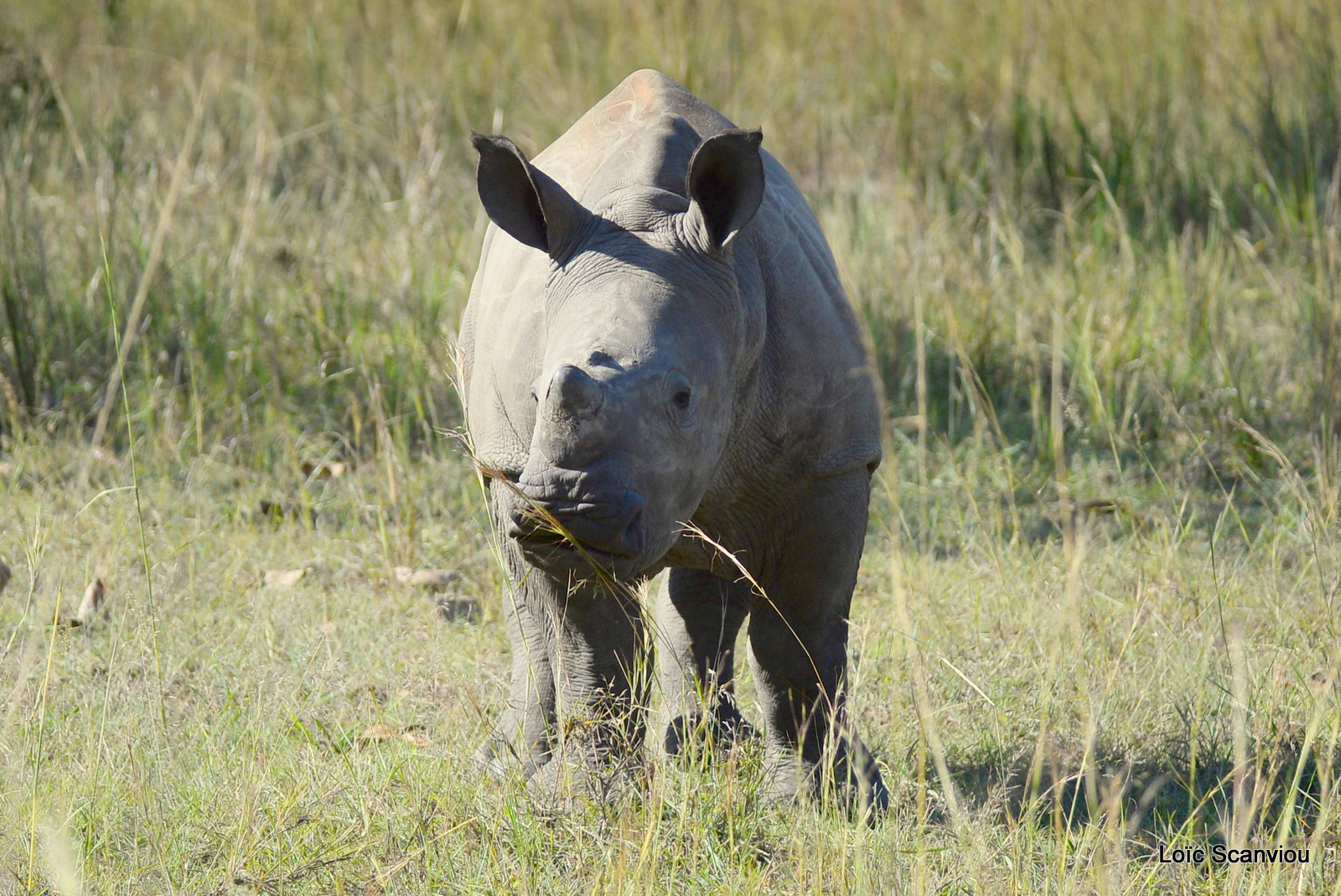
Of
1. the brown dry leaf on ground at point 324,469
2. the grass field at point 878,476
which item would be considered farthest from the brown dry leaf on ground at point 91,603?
the brown dry leaf on ground at point 324,469

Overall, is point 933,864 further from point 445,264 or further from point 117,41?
point 117,41

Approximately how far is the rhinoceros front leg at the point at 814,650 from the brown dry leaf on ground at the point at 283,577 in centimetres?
191

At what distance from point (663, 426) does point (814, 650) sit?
36.8 inches

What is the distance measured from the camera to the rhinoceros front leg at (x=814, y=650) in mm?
3049

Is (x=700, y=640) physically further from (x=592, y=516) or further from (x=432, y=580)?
(x=592, y=516)

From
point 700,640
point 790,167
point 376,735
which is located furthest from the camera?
point 790,167

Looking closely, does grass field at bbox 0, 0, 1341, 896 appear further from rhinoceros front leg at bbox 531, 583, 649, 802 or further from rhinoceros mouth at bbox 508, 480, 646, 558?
rhinoceros mouth at bbox 508, 480, 646, 558

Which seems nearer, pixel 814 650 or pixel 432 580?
pixel 814 650

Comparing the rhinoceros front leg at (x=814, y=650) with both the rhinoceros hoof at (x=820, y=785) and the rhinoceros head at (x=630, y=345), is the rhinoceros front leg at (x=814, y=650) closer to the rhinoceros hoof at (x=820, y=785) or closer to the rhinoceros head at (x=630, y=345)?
the rhinoceros hoof at (x=820, y=785)

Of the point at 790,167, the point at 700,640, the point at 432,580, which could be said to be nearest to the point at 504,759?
the point at 700,640

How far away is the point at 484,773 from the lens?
3160 millimetres

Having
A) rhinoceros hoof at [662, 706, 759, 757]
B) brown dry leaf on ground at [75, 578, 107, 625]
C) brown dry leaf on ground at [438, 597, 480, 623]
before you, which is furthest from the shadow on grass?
brown dry leaf on ground at [75, 578, 107, 625]

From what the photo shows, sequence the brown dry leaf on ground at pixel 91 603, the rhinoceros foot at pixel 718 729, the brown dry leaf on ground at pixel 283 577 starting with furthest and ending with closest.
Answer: the brown dry leaf on ground at pixel 283 577, the brown dry leaf on ground at pixel 91 603, the rhinoceros foot at pixel 718 729

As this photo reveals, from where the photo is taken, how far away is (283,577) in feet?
15.1
